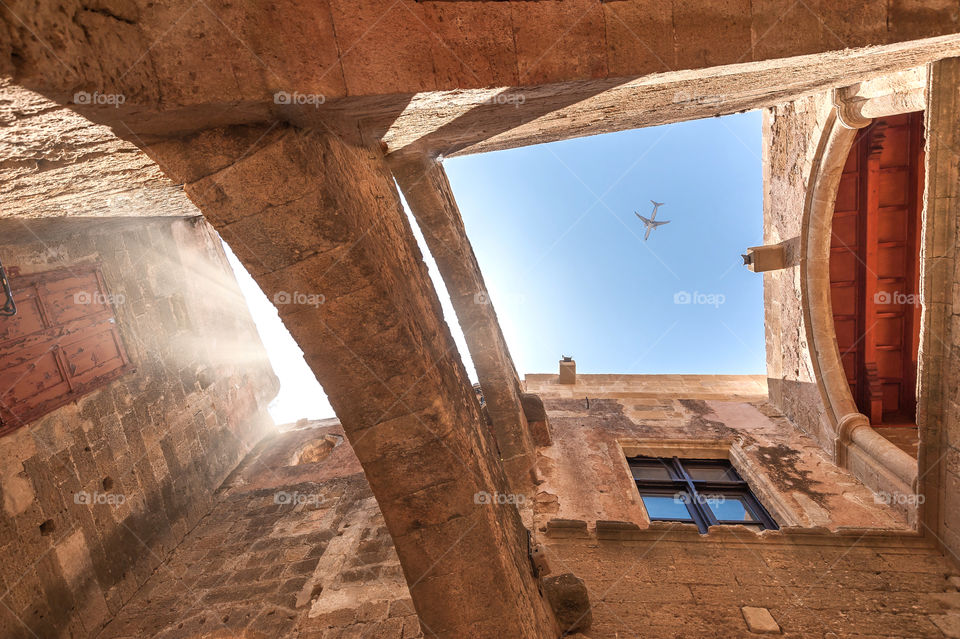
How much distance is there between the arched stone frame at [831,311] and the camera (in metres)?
4.88

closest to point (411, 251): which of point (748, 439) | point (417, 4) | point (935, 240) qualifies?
point (417, 4)

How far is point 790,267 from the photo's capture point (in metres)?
6.67

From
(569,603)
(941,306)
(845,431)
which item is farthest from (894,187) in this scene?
(569,603)

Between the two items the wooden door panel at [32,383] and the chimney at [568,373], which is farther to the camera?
the chimney at [568,373]

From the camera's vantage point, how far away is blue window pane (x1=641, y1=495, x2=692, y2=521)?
5689mm

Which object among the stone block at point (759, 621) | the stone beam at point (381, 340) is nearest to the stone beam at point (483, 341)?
the stone beam at point (381, 340)

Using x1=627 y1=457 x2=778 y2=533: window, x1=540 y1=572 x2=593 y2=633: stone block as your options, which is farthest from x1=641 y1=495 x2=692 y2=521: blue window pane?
x1=540 y1=572 x2=593 y2=633: stone block

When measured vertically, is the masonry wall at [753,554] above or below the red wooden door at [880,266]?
below

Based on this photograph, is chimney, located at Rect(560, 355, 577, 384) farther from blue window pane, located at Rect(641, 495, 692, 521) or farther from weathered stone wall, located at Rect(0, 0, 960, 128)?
weathered stone wall, located at Rect(0, 0, 960, 128)

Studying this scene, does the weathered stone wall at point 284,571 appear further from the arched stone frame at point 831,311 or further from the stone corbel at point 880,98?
the stone corbel at point 880,98

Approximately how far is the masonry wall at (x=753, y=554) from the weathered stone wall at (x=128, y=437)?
466 centimetres

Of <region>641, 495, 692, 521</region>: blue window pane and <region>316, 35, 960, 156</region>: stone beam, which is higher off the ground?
<region>316, 35, 960, 156</region>: stone beam

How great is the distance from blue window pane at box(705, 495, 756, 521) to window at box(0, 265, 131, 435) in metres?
7.60

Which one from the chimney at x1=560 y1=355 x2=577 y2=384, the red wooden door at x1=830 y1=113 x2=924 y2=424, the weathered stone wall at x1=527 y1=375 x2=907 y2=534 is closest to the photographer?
the weathered stone wall at x1=527 y1=375 x2=907 y2=534
